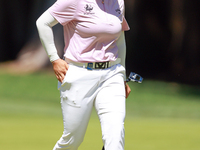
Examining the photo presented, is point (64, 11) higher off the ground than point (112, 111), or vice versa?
point (64, 11)

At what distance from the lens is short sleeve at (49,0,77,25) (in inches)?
137

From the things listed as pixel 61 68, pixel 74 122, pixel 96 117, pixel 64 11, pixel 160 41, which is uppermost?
pixel 64 11

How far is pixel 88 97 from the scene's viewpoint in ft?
11.6

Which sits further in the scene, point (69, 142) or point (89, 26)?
point (69, 142)

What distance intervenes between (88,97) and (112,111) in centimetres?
25

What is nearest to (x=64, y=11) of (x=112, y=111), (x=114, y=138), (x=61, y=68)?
(x=61, y=68)

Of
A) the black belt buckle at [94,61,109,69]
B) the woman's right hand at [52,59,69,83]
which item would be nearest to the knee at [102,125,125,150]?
the black belt buckle at [94,61,109,69]

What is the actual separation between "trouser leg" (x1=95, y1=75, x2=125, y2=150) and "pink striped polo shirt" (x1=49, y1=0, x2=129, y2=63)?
0.24 m

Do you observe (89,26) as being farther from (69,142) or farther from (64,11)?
(69,142)

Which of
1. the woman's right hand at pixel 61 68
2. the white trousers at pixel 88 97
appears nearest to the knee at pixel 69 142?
the white trousers at pixel 88 97

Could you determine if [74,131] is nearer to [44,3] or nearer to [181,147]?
[181,147]

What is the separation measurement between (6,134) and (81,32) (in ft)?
10.6

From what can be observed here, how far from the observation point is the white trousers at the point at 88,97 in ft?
11.4

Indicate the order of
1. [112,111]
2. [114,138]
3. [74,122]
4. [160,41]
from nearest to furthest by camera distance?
[114,138] → [112,111] → [74,122] → [160,41]
